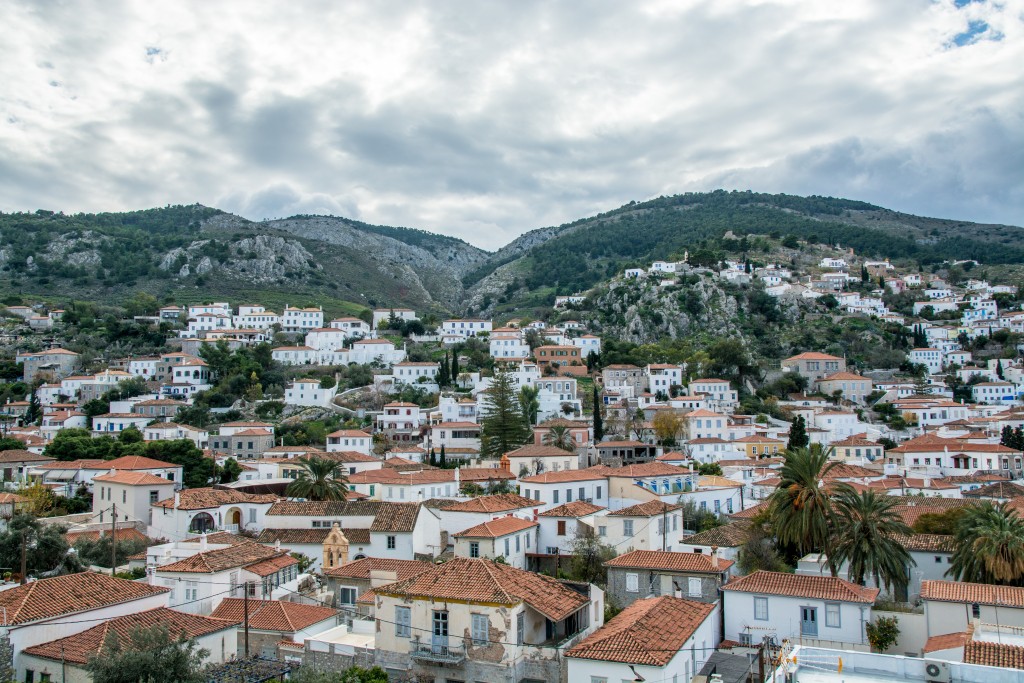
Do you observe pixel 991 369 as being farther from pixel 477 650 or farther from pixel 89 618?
pixel 89 618

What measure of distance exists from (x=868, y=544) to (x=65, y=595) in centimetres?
2406

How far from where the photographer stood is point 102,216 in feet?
626

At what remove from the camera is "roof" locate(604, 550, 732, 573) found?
25984 millimetres

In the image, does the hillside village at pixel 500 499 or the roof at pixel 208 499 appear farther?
the roof at pixel 208 499

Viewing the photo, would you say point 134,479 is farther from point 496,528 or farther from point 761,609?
point 761,609

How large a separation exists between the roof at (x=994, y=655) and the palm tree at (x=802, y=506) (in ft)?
39.3

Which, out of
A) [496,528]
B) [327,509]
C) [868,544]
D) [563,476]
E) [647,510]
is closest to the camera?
[868,544]

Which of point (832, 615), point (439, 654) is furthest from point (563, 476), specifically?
point (439, 654)

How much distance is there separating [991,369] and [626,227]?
4374 inches

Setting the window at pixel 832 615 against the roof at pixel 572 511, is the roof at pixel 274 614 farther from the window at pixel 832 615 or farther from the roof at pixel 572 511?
the window at pixel 832 615

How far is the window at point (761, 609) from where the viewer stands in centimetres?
2388

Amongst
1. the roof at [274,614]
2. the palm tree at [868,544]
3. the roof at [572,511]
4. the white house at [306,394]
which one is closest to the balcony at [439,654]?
the roof at [274,614]

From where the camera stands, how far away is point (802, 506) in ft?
94.6

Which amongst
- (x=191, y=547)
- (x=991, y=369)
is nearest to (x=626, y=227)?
(x=991, y=369)
